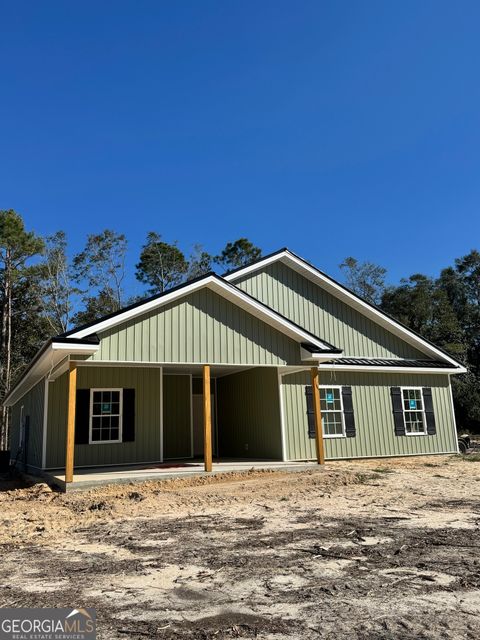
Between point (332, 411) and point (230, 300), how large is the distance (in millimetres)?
5238

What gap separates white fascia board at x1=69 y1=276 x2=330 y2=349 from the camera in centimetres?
1014

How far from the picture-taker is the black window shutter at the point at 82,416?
1239cm

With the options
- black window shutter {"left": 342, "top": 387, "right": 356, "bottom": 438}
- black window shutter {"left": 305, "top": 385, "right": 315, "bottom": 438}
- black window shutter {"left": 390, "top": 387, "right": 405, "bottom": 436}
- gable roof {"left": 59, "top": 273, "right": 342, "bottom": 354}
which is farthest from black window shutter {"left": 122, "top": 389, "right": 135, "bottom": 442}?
black window shutter {"left": 390, "top": 387, "right": 405, "bottom": 436}

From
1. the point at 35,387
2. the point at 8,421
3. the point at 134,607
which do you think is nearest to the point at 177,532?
the point at 134,607

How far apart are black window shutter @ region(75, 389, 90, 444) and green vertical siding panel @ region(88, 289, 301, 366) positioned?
110 inches

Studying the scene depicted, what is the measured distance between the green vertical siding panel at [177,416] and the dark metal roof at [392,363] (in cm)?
447

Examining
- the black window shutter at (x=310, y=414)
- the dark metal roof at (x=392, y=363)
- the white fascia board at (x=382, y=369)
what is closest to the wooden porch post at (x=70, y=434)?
the black window shutter at (x=310, y=414)

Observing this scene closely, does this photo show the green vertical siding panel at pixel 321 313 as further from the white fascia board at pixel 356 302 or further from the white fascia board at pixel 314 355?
the white fascia board at pixel 314 355

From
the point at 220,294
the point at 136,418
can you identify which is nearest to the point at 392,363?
the point at 220,294

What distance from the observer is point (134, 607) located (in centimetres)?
388

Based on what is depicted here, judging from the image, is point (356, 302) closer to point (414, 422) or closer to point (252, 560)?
point (414, 422)

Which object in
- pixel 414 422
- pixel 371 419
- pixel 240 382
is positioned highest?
pixel 240 382

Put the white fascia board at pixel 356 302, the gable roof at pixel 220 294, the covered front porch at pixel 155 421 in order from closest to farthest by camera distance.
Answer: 1. the gable roof at pixel 220 294
2. the covered front porch at pixel 155 421
3. the white fascia board at pixel 356 302

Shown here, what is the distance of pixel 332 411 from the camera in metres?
14.9
